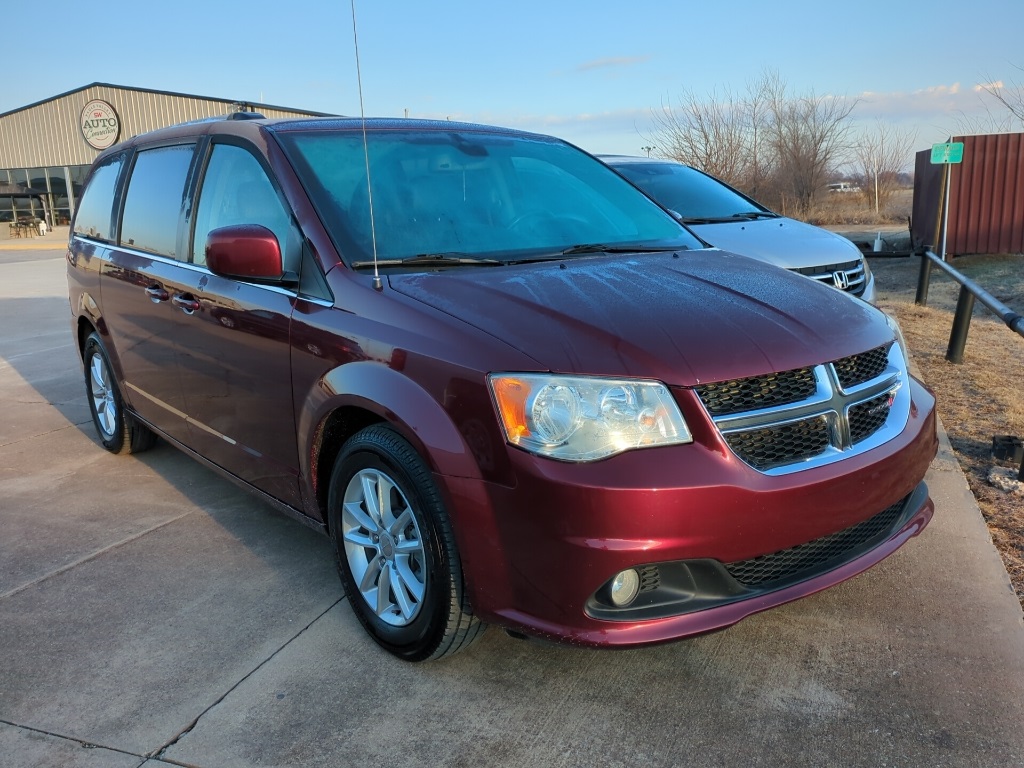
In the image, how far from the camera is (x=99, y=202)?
5129 millimetres

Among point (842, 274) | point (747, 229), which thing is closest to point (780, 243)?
point (747, 229)

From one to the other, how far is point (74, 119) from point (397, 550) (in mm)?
39903

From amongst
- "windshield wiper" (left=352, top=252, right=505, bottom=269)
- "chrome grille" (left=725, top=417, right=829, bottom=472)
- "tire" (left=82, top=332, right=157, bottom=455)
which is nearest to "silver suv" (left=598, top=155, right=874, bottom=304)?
"windshield wiper" (left=352, top=252, right=505, bottom=269)

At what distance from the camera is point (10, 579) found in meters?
3.64

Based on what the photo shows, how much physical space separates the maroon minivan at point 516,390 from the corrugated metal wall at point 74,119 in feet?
97.7

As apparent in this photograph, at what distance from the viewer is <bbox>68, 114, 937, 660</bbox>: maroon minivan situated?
233cm

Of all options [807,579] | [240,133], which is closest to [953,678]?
[807,579]

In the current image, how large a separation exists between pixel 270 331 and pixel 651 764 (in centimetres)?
196

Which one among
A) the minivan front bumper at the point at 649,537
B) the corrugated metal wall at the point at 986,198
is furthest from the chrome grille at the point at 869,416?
the corrugated metal wall at the point at 986,198

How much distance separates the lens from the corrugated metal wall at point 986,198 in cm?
1716

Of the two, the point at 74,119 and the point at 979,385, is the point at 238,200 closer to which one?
the point at 979,385

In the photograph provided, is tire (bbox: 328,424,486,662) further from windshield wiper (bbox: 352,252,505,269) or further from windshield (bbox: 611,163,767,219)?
windshield (bbox: 611,163,767,219)

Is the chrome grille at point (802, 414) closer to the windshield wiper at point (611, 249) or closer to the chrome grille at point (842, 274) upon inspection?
the windshield wiper at point (611, 249)

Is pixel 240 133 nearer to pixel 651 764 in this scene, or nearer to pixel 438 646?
pixel 438 646
